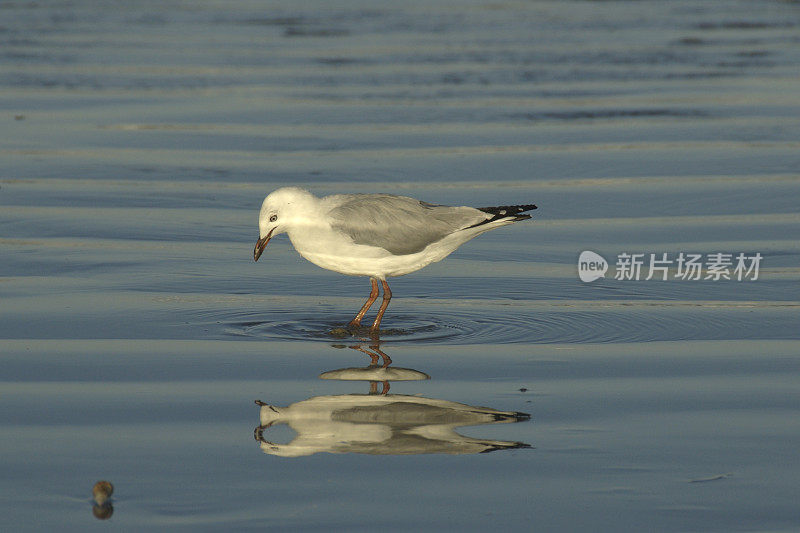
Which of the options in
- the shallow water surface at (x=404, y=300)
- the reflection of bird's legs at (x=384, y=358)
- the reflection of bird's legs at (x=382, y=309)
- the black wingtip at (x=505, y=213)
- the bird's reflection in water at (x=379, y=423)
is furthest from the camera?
the black wingtip at (x=505, y=213)

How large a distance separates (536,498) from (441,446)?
0.67 meters

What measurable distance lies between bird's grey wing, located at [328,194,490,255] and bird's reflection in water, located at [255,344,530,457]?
64.6 inches

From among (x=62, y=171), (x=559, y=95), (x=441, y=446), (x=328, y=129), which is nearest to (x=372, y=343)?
(x=441, y=446)

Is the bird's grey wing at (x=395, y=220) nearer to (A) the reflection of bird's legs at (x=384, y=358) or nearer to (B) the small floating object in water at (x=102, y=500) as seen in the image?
(A) the reflection of bird's legs at (x=384, y=358)

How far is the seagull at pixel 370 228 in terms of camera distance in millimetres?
8227

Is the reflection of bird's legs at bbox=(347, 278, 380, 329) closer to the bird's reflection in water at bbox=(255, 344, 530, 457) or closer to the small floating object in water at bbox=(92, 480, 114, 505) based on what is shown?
the bird's reflection in water at bbox=(255, 344, 530, 457)

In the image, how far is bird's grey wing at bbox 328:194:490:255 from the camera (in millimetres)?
8242

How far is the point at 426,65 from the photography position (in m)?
17.7

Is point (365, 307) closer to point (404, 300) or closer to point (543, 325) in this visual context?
point (404, 300)

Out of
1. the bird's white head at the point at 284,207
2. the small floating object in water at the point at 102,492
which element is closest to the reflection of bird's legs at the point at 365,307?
the bird's white head at the point at 284,207

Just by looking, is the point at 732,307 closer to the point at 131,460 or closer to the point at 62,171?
the point at 131,460

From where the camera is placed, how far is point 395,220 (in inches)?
329

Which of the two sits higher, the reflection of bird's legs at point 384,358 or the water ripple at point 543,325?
the water ripple at point 543,325

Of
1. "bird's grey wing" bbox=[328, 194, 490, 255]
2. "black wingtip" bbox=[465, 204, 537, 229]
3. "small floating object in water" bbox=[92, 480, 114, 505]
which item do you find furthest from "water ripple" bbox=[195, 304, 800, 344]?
"small floating object in water" bbox=[92, 480, 114, 505]
